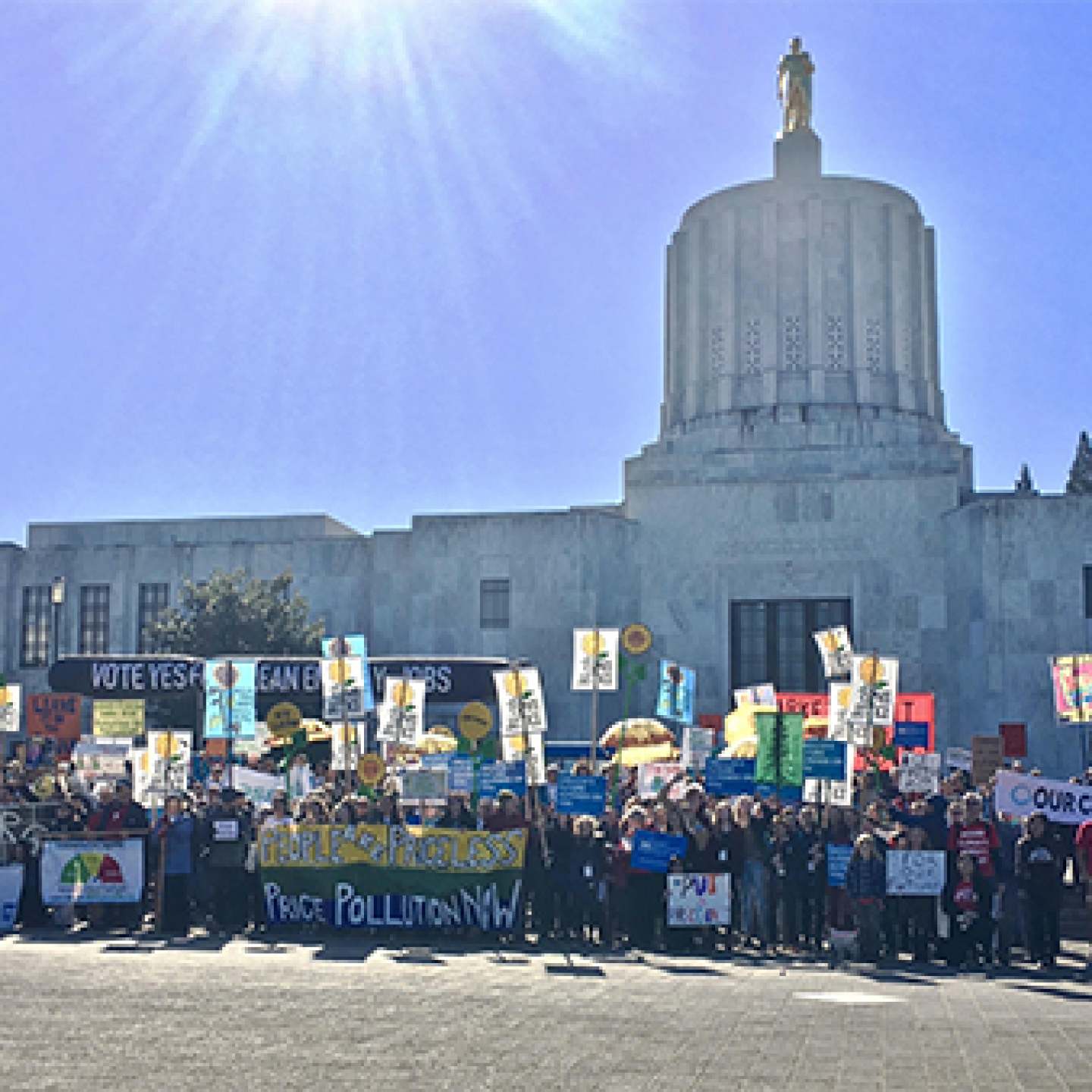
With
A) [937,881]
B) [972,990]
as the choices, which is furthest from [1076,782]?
[972,990]

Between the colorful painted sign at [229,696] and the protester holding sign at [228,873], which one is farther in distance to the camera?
the colorful painted sign at [229,696]

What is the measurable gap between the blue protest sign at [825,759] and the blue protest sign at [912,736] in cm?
818

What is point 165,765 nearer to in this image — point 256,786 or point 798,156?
point 256,786

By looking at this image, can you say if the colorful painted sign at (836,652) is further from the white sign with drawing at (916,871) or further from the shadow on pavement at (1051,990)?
the shadow on pavement at (1051,990)

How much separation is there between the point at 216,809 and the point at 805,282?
29433mm

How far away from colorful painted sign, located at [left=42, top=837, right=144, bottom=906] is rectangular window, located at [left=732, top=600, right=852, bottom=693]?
2354 centimetres

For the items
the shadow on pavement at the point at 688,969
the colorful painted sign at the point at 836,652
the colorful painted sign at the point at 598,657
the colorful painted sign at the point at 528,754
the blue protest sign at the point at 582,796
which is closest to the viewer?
the shadow on pavement at the point at 688,969

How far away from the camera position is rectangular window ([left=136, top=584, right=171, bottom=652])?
148ft

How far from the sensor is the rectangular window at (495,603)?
4128 centimetres

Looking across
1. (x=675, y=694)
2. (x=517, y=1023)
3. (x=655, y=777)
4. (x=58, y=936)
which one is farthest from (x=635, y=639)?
(x=517, y=1023)

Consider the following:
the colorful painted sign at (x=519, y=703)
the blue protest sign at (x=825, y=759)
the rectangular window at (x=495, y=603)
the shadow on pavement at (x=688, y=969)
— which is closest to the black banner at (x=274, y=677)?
the rectangular window at (x=495, y=603)

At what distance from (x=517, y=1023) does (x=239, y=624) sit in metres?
29.9

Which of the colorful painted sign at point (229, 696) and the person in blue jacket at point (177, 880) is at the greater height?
the colorful painted sign at point (229, 696)

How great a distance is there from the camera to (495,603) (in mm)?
41469
